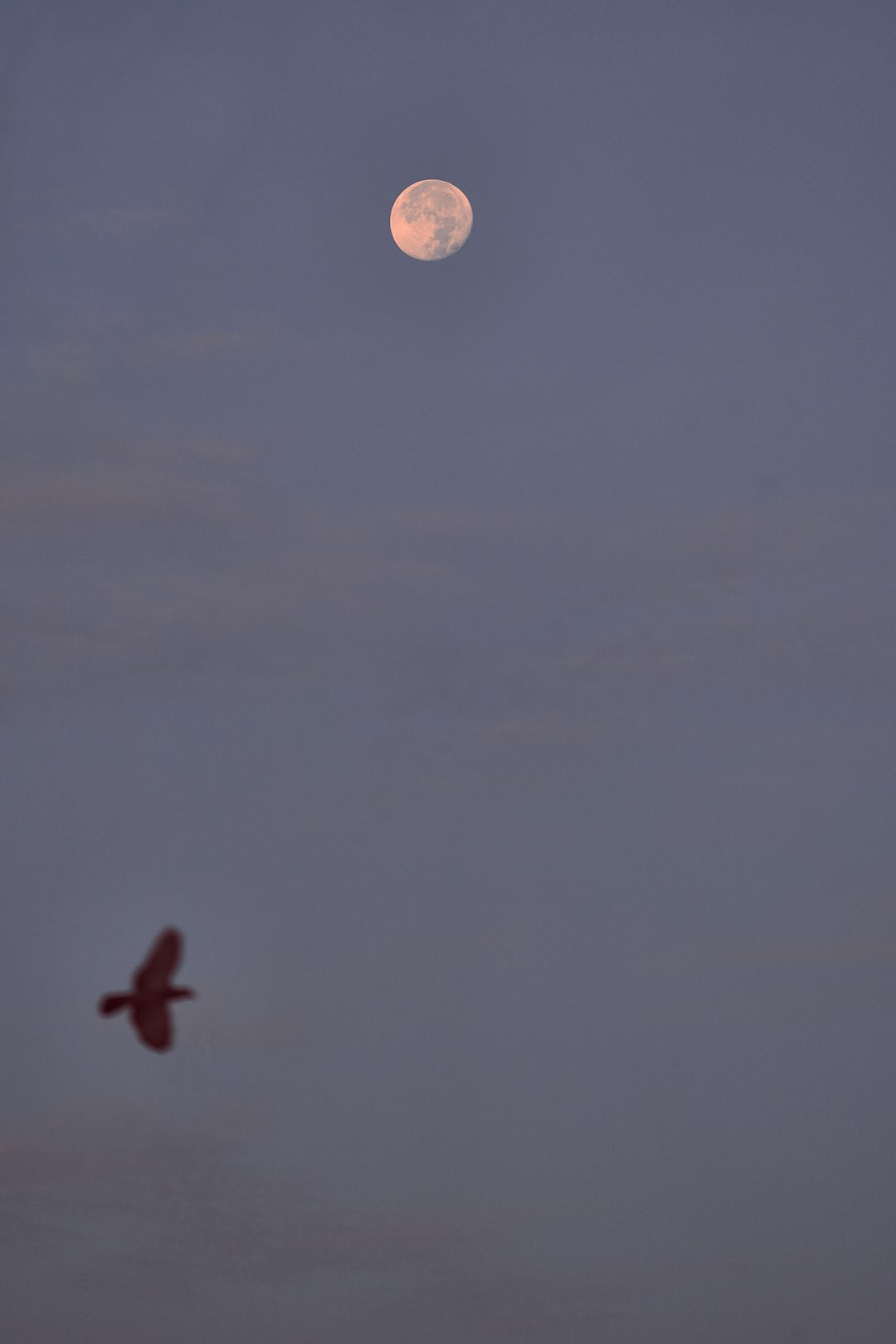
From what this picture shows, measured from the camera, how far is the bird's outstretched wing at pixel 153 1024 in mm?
55656

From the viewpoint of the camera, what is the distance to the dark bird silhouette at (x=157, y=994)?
55.6 metres

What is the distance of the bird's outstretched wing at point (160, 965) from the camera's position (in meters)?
55.7

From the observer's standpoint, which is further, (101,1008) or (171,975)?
(171,975)

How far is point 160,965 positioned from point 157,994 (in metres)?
0.93

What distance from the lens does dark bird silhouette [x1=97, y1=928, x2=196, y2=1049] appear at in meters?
55.6

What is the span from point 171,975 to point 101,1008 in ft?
14.0

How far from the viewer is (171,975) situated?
187 ft

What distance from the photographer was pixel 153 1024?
2202 inches

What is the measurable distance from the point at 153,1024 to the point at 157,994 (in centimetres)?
96

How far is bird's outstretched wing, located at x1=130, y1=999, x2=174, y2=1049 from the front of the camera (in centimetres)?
5566

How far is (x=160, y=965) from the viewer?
56.5 metres

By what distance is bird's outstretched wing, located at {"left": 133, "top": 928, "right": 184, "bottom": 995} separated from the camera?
55.7 metres

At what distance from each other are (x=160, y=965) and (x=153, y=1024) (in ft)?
6.20
